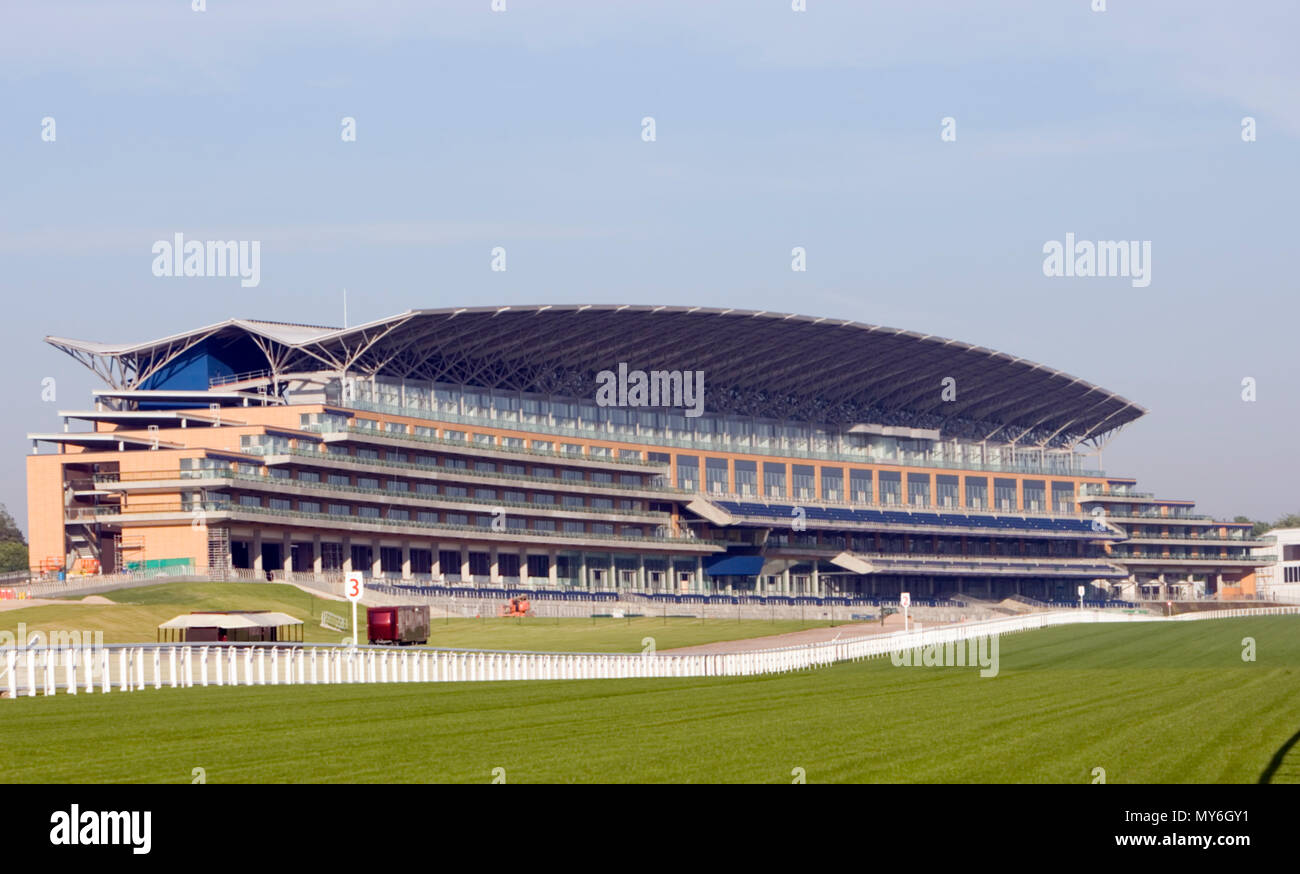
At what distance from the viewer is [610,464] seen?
132m

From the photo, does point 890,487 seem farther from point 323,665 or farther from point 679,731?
point 679,731

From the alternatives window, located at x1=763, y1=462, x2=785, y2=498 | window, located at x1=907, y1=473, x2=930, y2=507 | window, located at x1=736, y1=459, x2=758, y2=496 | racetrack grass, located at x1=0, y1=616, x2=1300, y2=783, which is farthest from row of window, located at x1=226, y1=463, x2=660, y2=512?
racetrack grass, located at x1=0, y1=616, x2=1300, y2=783

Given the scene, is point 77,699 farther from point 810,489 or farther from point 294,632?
point 810,489

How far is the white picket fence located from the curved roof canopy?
62314mm

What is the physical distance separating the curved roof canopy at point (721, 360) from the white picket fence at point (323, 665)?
6231cm

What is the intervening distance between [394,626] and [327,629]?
42.0ft

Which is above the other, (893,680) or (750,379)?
(750,379)

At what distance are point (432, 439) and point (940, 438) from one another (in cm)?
6248

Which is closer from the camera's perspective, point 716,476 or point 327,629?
point 327,629

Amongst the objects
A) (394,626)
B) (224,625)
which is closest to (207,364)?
(394,626)

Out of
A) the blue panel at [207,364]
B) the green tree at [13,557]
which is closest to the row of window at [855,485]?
the blue panel at [207,364]
